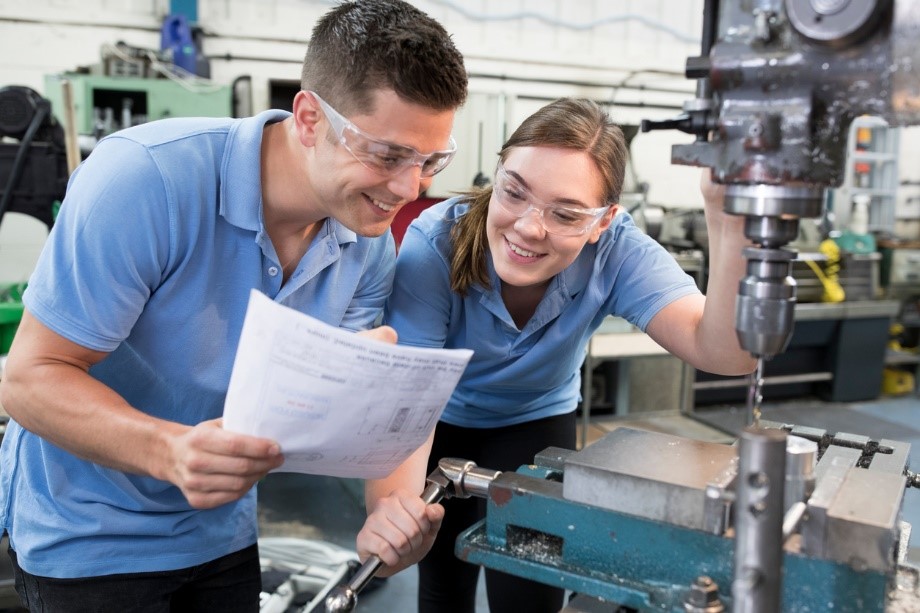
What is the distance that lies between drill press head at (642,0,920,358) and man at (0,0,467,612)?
1.32ft

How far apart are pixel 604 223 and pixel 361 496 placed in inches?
74.3

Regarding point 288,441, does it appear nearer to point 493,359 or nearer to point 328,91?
point 328,91

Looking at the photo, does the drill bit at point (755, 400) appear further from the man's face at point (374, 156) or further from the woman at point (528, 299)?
the man's face at point (374, 156)

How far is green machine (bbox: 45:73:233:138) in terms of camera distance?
10.00 feet

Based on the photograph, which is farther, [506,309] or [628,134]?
[628,134]

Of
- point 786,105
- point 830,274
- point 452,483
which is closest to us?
point 786,105

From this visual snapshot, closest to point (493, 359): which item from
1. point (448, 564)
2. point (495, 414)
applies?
point (495, 414)

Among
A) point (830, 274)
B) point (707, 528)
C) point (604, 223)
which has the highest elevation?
point (604, 223)

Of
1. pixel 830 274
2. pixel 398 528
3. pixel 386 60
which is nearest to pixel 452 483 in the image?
pixel 398 528

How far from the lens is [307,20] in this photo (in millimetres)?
3943

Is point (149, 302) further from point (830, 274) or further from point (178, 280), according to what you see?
point (830, 274)

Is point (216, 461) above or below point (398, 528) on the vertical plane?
above

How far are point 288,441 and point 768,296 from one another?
471mm

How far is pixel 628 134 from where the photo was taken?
302 centimetres
